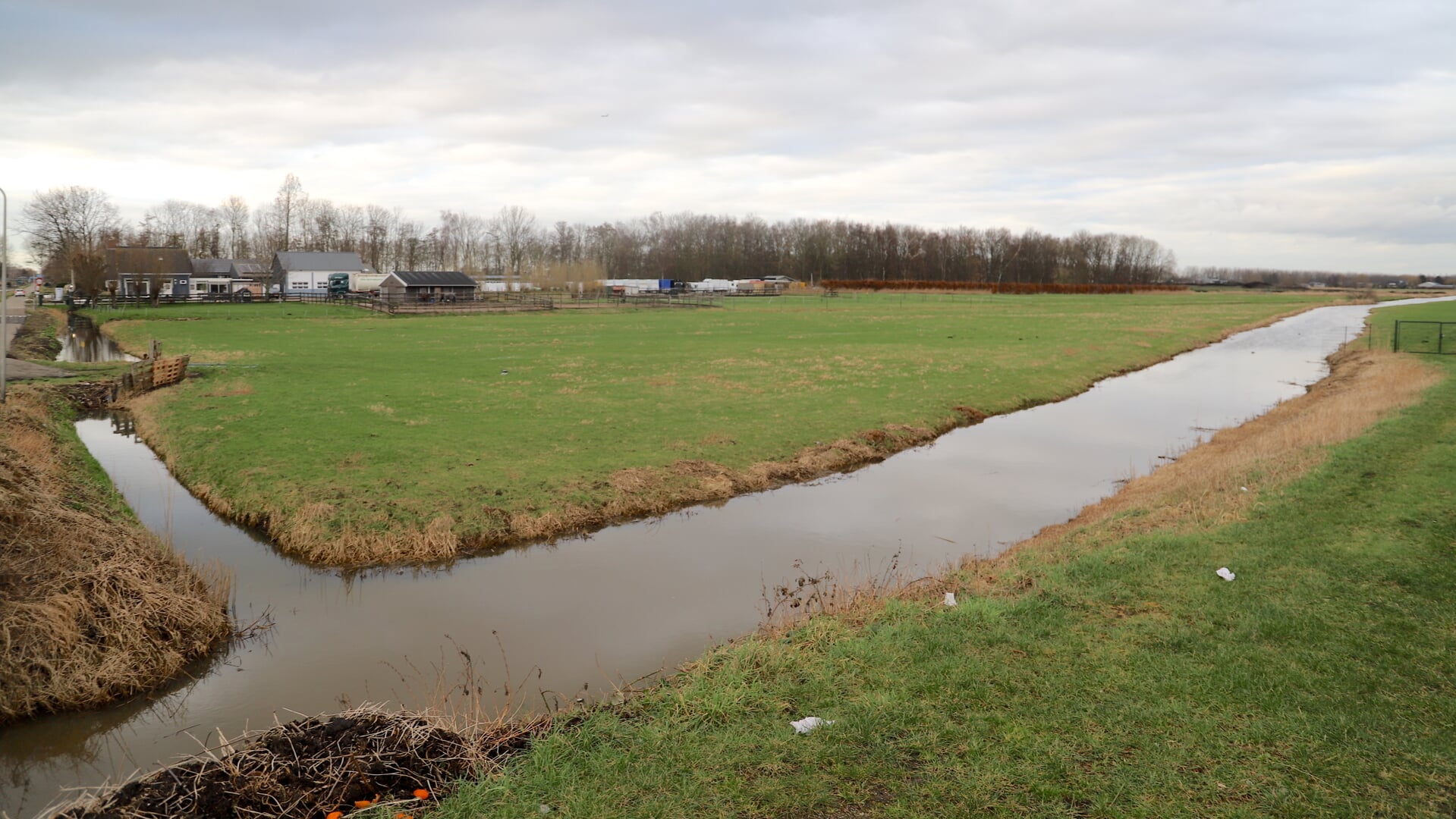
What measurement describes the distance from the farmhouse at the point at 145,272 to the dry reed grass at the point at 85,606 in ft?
273

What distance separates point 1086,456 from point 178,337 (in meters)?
49.7

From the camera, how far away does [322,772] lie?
7.01 meters

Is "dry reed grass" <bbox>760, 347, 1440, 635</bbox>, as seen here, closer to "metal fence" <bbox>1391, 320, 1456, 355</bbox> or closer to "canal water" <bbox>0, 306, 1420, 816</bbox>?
"canal water" <bbox>0, 306, 1420, 816</bbox>

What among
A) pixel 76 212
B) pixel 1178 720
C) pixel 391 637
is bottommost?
pixel 391 637

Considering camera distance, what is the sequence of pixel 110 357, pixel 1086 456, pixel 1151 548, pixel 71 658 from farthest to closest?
pixel 110 357 → pixel 1086 456 → pixel 1151 548 → pixel 71 658

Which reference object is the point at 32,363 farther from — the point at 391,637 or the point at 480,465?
the point at 391,637

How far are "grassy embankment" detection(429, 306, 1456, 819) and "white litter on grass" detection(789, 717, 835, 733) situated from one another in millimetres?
137

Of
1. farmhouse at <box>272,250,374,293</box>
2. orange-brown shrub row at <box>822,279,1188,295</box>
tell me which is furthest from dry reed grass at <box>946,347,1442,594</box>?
orange-brown shrub row at <box>822,279,1188,295</box>

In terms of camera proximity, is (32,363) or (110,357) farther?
(110,357)

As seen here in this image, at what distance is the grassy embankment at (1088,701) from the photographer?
6.62m

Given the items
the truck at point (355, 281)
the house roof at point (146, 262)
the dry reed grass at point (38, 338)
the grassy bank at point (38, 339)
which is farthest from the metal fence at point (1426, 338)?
the house roof at point (146, 262)

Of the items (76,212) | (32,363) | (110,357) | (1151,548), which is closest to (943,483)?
(1151,548)

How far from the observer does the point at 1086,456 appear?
78.0 ft

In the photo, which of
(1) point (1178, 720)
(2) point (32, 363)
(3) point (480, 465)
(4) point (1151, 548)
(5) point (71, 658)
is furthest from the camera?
(2) point (32, 363)
